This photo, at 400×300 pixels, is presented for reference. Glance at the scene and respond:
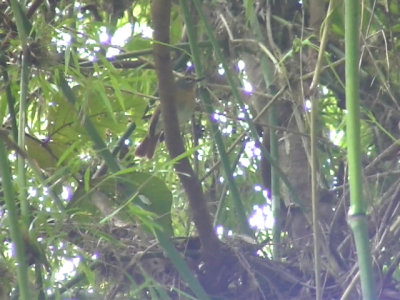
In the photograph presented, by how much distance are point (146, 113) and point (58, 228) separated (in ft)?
1.04

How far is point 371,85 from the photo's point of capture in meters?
0.94

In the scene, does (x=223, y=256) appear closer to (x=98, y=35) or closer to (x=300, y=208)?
(x=300, y=208)

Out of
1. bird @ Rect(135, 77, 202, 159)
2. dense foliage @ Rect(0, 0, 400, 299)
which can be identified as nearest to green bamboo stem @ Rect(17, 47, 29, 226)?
dense foliage @ Rect(0, 0, 400, 299)

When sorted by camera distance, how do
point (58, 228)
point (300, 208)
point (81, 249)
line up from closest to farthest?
1. point (58, 228)
2. point (81, 249)
3. point (300, 208)

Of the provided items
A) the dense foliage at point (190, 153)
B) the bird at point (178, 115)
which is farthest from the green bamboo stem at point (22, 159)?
the bird at point (178, 115)

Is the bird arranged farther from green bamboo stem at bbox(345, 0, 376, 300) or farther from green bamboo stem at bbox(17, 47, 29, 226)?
green bamboo stem at bbox(345, 0, 376, 300)

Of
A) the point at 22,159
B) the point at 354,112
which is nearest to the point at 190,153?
the point at 22,159

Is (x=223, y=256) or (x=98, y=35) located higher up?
(x=98, y=35)

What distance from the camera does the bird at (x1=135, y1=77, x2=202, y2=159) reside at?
3.14ft

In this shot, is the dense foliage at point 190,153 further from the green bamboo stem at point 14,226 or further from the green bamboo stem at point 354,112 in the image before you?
the green bamboo stem at point 354,112

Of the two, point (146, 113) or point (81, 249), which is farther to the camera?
point (146, 113)

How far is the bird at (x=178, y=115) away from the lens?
0.96 meters

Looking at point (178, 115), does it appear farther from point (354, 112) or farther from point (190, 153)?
point (354, 112)

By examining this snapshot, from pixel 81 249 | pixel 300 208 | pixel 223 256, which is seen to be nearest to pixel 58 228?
pixel 81 249
